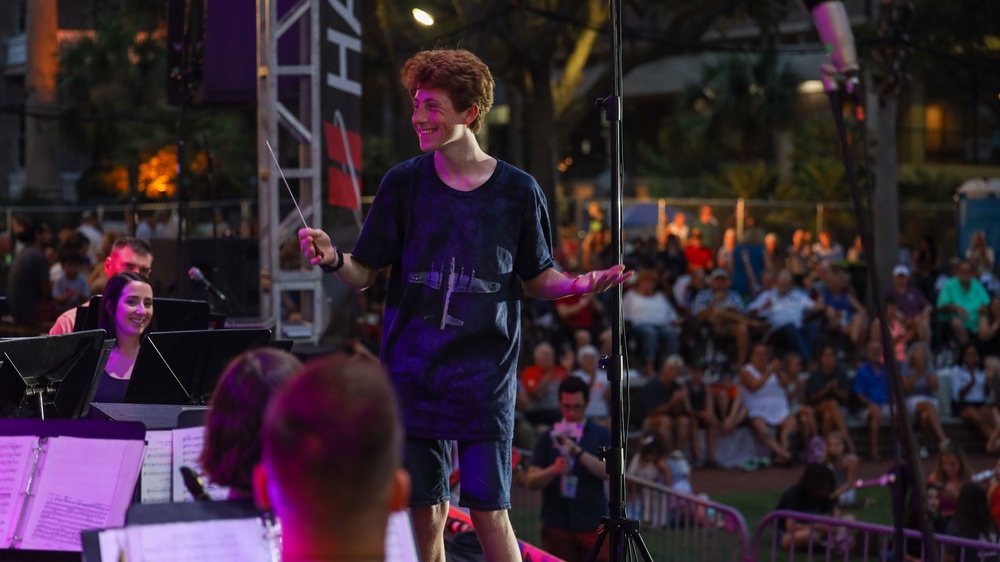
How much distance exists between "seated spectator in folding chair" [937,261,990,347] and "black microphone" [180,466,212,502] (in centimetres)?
1360

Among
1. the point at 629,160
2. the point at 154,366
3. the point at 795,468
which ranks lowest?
the point at 795,468

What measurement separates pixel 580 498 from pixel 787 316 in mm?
7217

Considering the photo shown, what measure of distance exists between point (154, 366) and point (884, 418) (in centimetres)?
1134

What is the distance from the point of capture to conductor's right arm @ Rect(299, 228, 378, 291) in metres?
3.70

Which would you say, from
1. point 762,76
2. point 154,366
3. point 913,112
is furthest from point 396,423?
point 913,112

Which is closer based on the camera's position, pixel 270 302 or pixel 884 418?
pixel 270 302

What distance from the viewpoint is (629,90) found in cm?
4403

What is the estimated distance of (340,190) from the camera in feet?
32.9

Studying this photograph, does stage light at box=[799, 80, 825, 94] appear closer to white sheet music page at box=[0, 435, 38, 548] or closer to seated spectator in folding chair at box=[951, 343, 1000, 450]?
seated spectator in folding chair at box=[951, 343, 1000, 450]

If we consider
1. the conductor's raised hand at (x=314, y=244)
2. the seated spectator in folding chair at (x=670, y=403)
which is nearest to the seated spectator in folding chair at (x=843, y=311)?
the seated spectator in folding chair at (x=670, y=403)

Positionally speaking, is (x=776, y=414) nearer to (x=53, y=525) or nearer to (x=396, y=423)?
(x=53, y=525)

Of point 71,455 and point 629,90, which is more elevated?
point 629,90

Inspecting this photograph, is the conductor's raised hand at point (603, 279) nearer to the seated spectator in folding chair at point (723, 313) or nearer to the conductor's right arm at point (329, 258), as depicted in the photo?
the conductor's right arm at point (329, 258)

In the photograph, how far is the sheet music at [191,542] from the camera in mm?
2625
